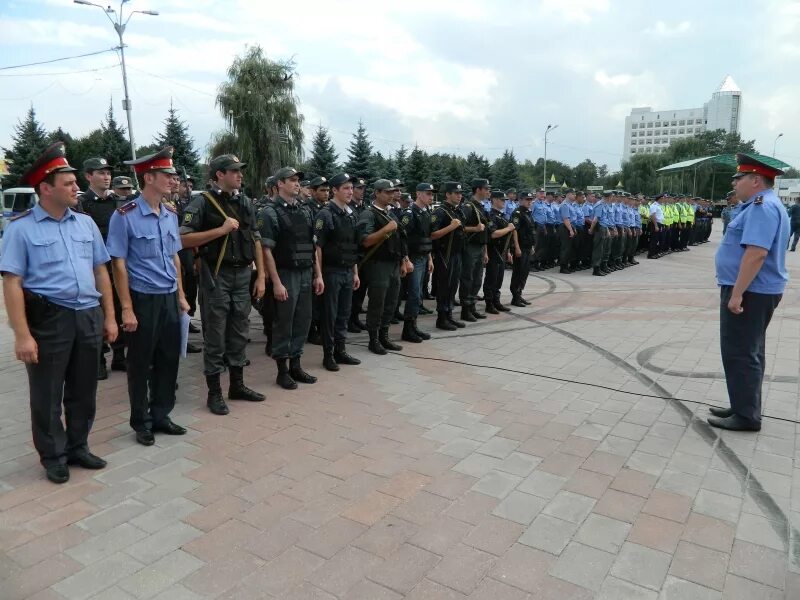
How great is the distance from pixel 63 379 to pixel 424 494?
229 cm

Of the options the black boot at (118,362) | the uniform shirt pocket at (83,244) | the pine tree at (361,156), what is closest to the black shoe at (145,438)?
the uniform shirt pocket at (83,244)

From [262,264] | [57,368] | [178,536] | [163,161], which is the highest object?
[163,161]

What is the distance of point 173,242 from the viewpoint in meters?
4.11

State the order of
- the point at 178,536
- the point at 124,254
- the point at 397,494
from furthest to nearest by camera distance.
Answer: the point at 124,254
the point at 397,494
the point at 178,536

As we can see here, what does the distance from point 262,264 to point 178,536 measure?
2.47 m

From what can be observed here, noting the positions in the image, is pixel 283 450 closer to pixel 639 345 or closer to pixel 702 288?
pixel 639 345

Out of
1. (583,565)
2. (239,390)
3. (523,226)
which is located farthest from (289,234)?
(523,226)

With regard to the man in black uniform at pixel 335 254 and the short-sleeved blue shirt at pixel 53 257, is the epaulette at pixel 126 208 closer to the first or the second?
the short-sleeved blue shirt at pixel 53 257

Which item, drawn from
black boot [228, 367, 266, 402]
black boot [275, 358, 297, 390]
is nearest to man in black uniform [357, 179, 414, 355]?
black boot [275, 358, 297, 390]

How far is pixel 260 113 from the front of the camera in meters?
29.8

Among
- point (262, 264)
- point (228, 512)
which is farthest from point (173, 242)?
point (228, 512)

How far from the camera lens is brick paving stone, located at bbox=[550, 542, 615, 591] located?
8.41 ft

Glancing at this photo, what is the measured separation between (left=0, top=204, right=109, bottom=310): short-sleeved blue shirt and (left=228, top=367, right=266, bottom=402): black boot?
155 centimetres

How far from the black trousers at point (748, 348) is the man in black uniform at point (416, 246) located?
3.59m
